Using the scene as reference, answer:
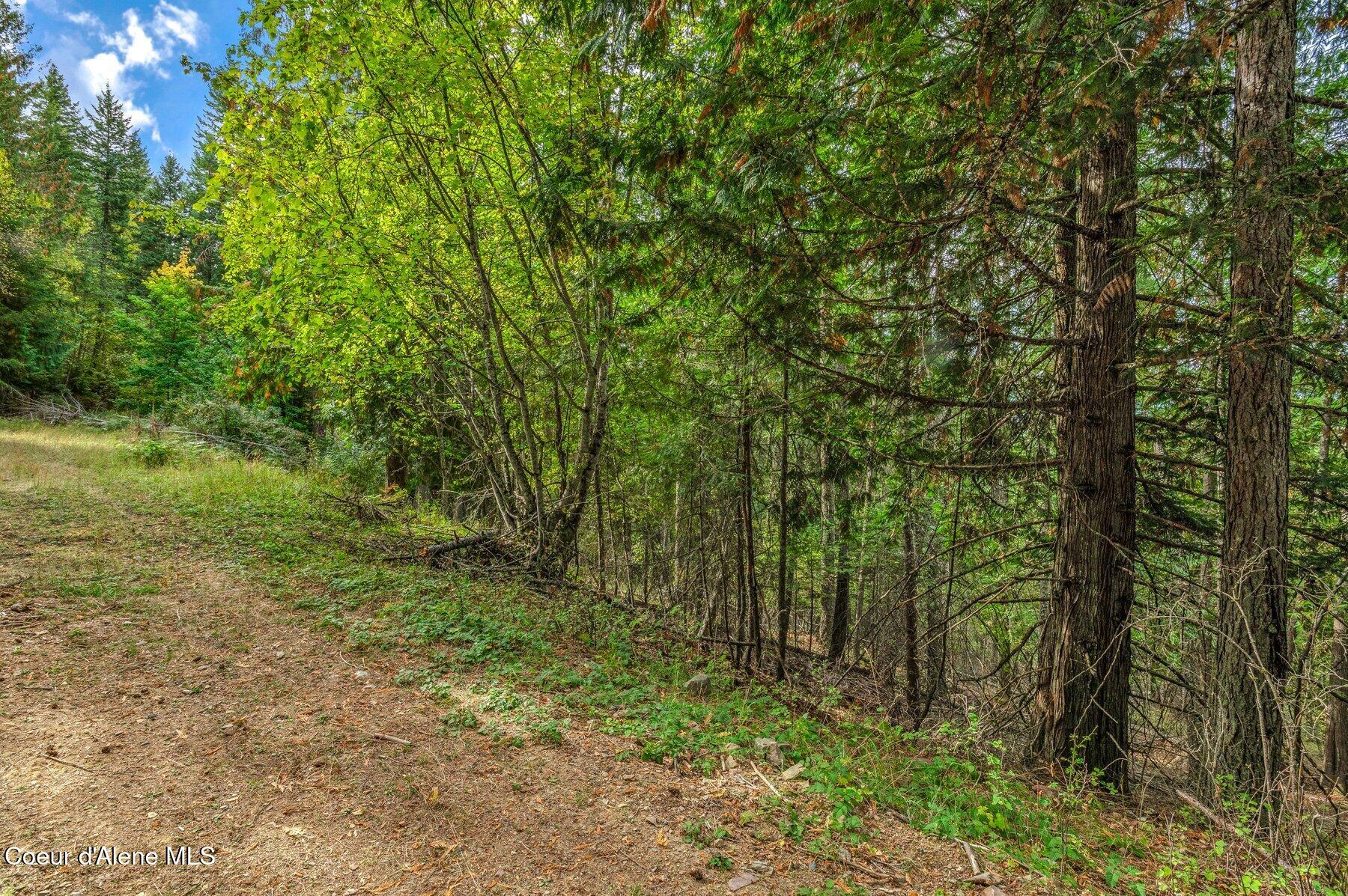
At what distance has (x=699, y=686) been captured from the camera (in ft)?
17.2

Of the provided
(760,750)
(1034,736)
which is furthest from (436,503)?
(1034,736)

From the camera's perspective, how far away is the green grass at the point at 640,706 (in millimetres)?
2975

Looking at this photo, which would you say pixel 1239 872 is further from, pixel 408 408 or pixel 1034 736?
pixel 408 408

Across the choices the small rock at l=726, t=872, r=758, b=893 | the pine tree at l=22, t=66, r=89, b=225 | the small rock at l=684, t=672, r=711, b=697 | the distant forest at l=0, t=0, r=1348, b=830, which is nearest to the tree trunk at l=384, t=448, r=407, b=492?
the distant forest at l=0, t=0, r=1348, b=830

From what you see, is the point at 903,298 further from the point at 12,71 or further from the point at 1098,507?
the point at 12,71

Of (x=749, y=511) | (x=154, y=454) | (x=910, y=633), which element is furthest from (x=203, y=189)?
(x=910, y=633)

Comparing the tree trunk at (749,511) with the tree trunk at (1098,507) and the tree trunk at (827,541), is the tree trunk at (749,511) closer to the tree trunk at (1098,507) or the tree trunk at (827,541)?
the tree trunk at (827,541)

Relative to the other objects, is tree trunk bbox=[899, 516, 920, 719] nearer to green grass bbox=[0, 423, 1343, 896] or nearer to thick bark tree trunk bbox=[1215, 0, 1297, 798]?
green grass bbox=[0, 423, 1343, 896]

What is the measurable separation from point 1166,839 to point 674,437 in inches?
194

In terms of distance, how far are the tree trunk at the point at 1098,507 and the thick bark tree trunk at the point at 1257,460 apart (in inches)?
24.9

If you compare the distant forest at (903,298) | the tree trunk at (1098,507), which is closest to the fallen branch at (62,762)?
the distant forest at (903,298)

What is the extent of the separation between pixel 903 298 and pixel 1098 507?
2.17 metres

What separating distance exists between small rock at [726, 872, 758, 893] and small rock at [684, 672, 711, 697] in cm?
257

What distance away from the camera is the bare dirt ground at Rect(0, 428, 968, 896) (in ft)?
7.85
